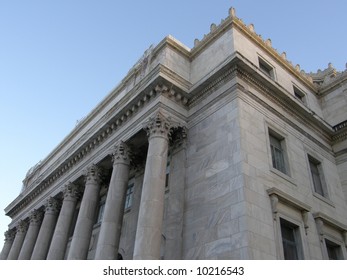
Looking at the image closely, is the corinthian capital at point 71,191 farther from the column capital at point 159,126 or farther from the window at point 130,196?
the column capital at point 159,126

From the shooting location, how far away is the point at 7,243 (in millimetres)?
36812

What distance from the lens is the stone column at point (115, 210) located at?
18422 millimetres

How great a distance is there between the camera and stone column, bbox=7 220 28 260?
32656 millimetres

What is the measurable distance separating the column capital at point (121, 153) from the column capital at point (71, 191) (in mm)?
6559

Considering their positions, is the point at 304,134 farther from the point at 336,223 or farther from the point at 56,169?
the point at 56,169

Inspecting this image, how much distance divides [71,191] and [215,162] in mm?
13318

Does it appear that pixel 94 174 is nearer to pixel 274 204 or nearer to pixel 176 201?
pixel 176 201

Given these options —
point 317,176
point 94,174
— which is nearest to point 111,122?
point 94,174

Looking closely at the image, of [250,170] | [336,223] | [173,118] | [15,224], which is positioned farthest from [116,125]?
[15,224]

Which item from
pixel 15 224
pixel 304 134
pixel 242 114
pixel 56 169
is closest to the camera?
pixel 242 114

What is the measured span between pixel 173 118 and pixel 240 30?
7410mm

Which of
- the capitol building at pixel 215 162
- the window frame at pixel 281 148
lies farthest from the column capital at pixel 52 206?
the window frame at pixel 281 148

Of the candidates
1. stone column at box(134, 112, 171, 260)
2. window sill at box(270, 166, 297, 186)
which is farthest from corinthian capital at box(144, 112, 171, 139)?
window sill at box(270, 166, 297, 186)

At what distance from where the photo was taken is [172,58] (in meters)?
22.9
